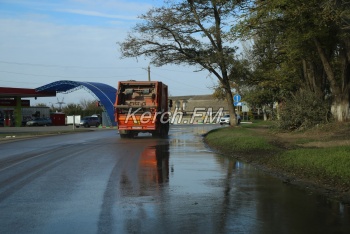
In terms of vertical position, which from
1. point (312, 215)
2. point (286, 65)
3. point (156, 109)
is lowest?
point (312, 215)

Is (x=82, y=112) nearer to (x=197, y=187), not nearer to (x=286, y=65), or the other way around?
(x=286, y=65)

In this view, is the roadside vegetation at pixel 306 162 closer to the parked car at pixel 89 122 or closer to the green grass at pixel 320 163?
the green grass at pixel 320 163

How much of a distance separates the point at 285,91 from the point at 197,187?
29.5 meters

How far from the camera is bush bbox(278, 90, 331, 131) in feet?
76.3

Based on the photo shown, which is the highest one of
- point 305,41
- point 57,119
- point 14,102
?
point 305,41

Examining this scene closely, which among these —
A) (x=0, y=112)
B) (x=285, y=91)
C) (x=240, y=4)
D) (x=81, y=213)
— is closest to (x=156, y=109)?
(x=240, y=4)

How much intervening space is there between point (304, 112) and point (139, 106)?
31.0ft

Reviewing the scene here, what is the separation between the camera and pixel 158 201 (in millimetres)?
8211

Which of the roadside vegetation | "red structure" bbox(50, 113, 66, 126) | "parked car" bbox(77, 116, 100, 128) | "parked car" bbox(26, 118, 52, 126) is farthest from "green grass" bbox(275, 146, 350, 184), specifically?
"red structure" bbox(50, 113, 66, 126)

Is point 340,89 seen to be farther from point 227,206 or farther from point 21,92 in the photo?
point 21,92


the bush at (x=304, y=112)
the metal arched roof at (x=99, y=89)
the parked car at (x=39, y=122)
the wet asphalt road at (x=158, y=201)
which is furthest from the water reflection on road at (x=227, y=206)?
the parked car at (x=39, y=122)

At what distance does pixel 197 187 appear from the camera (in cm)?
964

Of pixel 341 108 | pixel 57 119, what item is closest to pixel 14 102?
pixel 57 119

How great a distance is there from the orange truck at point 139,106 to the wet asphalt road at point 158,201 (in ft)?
41.8
